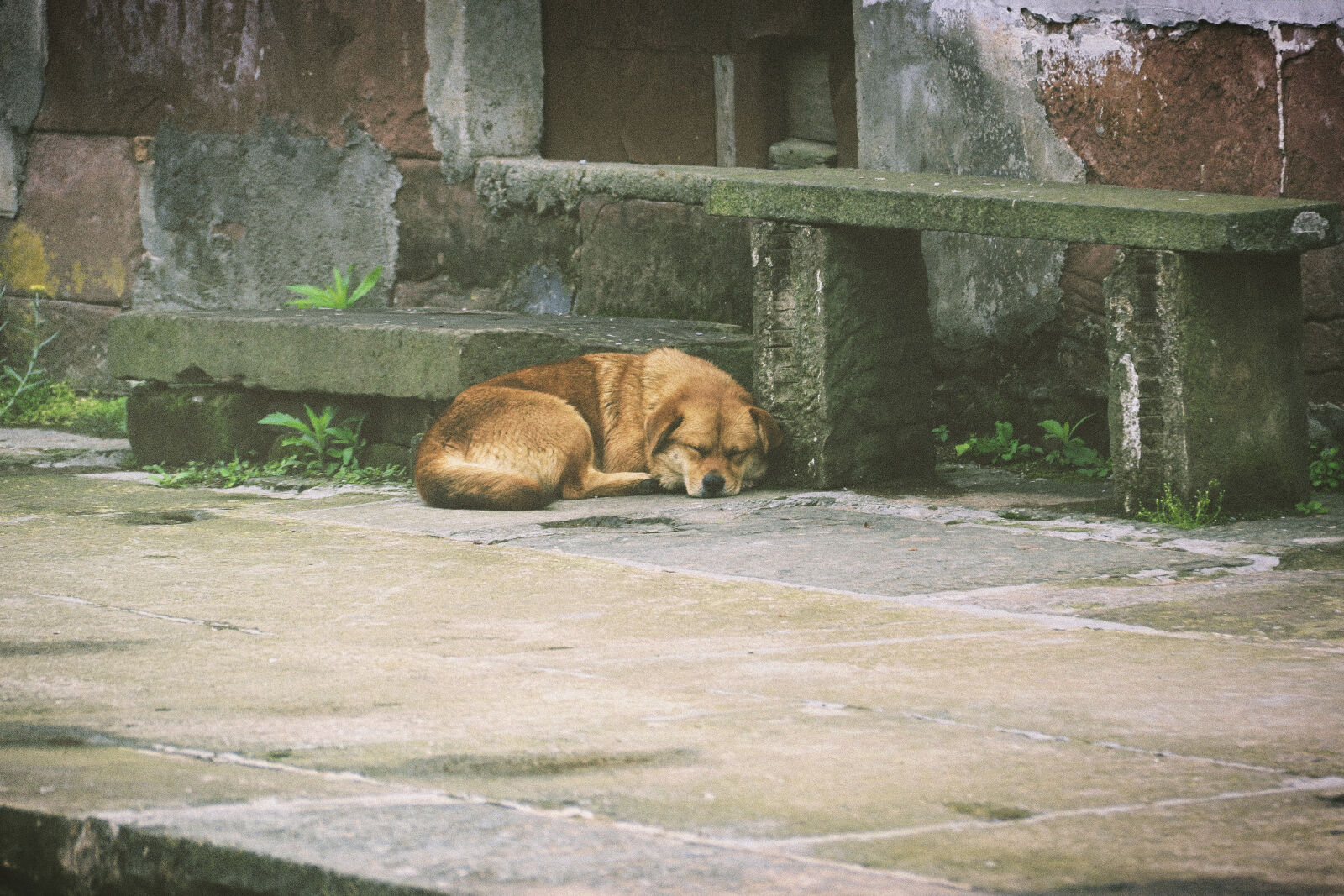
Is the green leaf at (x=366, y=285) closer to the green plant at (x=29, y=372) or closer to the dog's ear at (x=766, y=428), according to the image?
the green plant at (x=29, y=372)

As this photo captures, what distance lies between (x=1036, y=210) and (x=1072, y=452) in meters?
1.54

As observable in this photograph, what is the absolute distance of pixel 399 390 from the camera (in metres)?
6.25

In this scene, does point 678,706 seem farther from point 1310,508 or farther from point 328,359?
point 328,359

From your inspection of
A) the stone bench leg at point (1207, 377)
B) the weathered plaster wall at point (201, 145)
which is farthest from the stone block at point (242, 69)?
the stone bench leg at point (1207, 377)

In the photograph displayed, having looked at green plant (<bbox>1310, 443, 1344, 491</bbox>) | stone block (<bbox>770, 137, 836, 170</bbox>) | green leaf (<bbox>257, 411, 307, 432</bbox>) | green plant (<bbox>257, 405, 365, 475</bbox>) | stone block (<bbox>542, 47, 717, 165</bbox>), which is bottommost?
green plant (<bbox>1310, 443, 1344, 491</bbox>)

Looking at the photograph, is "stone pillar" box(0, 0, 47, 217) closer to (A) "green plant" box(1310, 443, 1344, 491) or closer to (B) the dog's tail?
(B) the dog's tail

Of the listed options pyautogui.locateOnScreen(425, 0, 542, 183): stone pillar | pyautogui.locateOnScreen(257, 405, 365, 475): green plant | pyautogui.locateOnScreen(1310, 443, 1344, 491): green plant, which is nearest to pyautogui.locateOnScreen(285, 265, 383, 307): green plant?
pyautogui.locateOnScreen(425, 0, 542, 183): stone pillar

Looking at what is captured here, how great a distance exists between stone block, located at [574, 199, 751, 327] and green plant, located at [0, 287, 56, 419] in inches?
117

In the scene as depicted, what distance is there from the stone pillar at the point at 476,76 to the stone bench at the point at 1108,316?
152cm

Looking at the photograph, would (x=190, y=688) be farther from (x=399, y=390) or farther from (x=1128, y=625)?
(x=399, y=390)

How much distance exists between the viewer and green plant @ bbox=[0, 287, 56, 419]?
8227 mm

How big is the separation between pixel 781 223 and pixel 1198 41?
1652mm

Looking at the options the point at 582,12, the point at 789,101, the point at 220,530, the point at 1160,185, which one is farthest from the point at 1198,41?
the point at 220,530

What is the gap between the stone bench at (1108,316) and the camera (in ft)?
15.8
